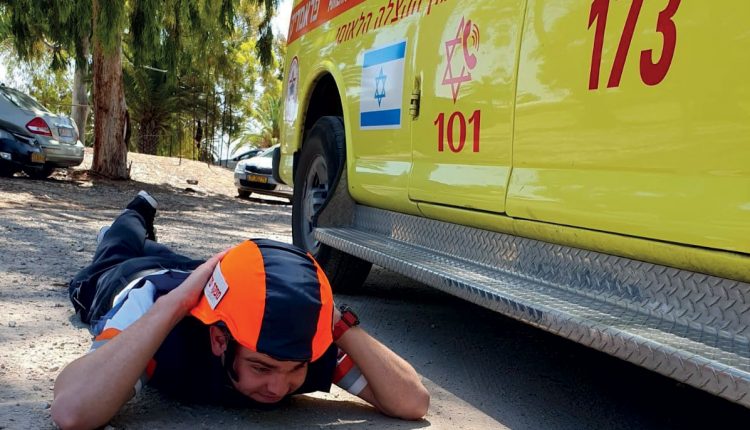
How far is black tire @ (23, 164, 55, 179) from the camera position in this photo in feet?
46.4

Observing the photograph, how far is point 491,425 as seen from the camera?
2896 mm

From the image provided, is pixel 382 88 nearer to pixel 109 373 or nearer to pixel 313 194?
pixel 313 194

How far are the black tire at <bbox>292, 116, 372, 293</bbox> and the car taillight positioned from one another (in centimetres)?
930

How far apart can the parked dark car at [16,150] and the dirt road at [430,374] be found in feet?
25.7

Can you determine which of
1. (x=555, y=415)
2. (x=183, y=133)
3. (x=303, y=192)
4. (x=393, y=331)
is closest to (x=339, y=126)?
(x=303, y=192)

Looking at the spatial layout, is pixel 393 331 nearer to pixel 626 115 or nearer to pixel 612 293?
pixel 612 293

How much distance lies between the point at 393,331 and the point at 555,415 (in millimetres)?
1342

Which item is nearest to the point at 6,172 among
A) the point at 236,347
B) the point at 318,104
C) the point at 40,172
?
the point at 40,172

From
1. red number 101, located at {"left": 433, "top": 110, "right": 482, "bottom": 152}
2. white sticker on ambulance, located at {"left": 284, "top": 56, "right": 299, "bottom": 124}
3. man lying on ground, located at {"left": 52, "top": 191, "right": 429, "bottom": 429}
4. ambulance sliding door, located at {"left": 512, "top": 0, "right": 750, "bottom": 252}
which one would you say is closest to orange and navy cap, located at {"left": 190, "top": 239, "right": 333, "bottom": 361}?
man lying on ground, located at {"left": 52, "top": 191, "right": 429, "bottom": 429}

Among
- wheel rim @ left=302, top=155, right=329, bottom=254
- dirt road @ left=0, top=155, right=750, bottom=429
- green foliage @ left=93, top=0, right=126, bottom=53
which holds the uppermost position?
green foliage @ left=93, top=0, right=126, bottom=53

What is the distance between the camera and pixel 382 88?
14.6 ft

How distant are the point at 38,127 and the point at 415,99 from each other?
11.3 metres

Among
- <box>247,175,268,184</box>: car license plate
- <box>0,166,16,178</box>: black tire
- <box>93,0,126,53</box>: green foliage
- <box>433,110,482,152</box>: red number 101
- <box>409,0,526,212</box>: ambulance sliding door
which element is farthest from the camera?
<box>247,175,268,184</box>: car license plate

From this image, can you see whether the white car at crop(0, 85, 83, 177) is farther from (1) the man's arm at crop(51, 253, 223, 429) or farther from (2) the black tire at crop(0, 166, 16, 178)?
(1) the man's arm at crop(51, 253, 223, 429)
